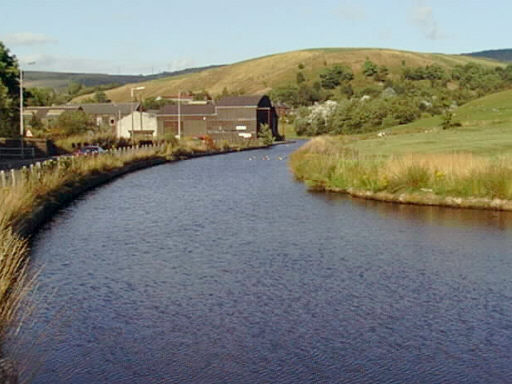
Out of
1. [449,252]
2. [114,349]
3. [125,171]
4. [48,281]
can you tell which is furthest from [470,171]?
[125,171]

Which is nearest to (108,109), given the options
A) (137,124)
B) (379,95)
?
(137,124)

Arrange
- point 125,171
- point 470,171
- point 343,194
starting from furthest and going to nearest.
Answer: point 125,171 < point 343,194 < point 470,171

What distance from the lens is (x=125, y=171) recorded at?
52.2 metres

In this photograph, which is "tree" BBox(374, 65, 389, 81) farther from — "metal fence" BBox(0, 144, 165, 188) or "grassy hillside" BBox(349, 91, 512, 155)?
"metal fence" BBox(0, 144, 165, 188)

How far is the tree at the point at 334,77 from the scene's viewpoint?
188250 mm

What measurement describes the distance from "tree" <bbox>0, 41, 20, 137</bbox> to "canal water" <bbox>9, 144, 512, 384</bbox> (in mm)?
42441

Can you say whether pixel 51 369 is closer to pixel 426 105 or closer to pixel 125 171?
pixel 125 171

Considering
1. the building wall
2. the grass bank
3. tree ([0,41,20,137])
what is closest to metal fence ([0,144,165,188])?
the grass bank

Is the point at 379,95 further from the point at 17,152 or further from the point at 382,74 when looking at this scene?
the point at 17,152

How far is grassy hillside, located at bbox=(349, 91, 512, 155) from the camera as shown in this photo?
47800 millimetres

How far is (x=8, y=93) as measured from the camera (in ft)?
257

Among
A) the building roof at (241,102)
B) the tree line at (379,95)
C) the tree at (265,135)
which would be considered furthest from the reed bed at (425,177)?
the building roof at (241,102)

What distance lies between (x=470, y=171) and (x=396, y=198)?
125 inches

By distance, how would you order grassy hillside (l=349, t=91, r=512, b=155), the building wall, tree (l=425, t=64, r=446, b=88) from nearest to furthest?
grassy hillside (l=349, t=91, r=512, b=155)
the building wall
tree (l=425, t=64, r=446, b=88)
